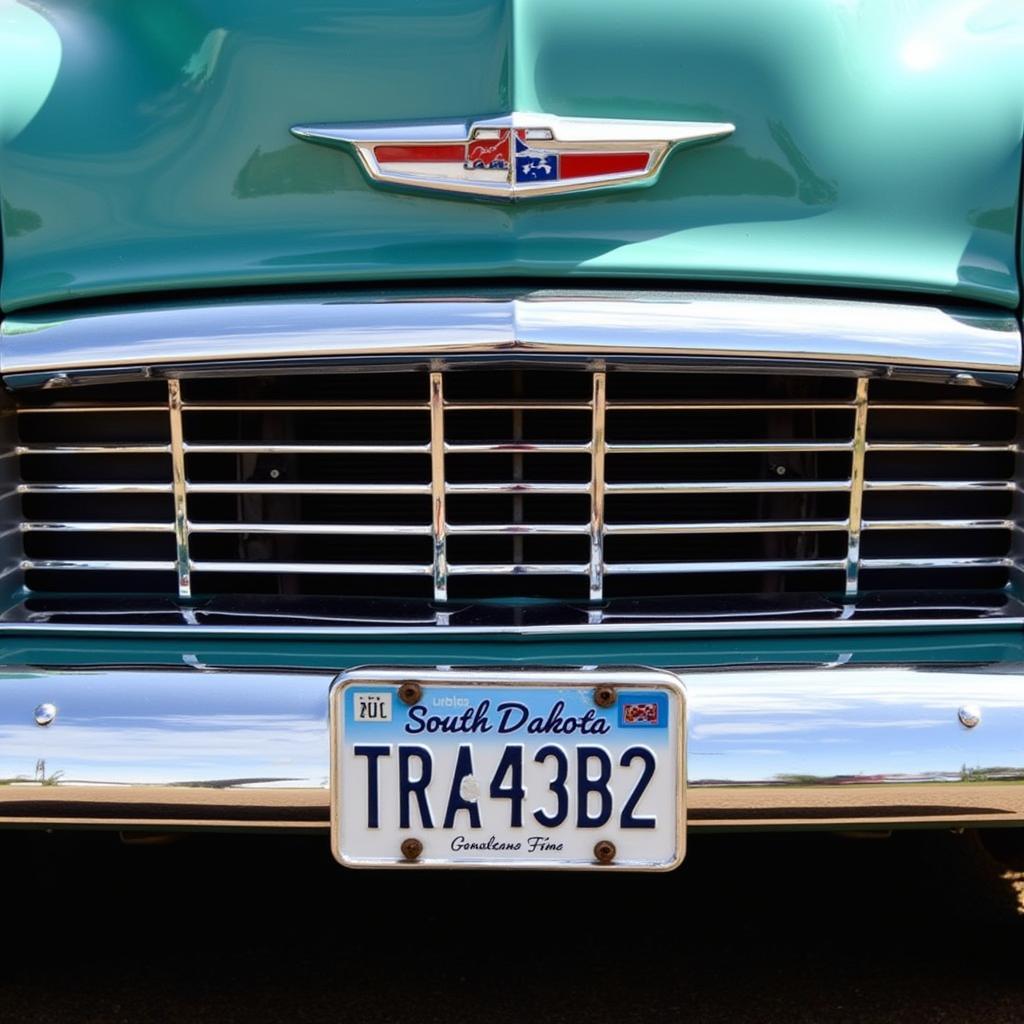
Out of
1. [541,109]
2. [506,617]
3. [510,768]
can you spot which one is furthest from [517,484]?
[541,109]

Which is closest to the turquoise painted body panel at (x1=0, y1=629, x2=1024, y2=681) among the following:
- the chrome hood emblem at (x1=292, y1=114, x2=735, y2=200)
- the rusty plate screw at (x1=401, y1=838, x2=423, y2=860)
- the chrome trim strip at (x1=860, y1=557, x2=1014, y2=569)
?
the chrome trim strip at (x1=860, y1=557, x2=1014, y2=569)

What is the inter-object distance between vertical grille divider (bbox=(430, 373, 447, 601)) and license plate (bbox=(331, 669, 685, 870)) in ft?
0.65

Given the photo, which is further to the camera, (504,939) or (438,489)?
(504,939)

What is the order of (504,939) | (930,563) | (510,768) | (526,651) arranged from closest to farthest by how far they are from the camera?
(510,768)
(526,651)
(930,563)
(504,939)

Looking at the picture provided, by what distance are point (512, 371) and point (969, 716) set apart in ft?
2.44

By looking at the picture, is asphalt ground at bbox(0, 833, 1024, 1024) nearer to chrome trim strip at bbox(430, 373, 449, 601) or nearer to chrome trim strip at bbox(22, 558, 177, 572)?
chrome trim strip at bbox(22, 558, 177, 572)

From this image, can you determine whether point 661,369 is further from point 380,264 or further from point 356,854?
point 356,854

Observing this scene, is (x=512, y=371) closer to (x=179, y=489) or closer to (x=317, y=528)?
(x=317, y=528)

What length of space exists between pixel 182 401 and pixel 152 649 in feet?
1.10

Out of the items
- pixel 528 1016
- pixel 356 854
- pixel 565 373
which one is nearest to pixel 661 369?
pixel 565 373

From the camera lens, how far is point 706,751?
182 cm

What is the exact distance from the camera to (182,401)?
6.51 ft

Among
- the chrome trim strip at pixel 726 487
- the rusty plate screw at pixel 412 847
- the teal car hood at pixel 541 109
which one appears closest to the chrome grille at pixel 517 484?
the chrome trim strip at pixel 726 487

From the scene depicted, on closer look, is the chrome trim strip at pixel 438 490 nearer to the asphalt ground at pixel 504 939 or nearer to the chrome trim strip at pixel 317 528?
the chrome trim strip at pixel 317 528
